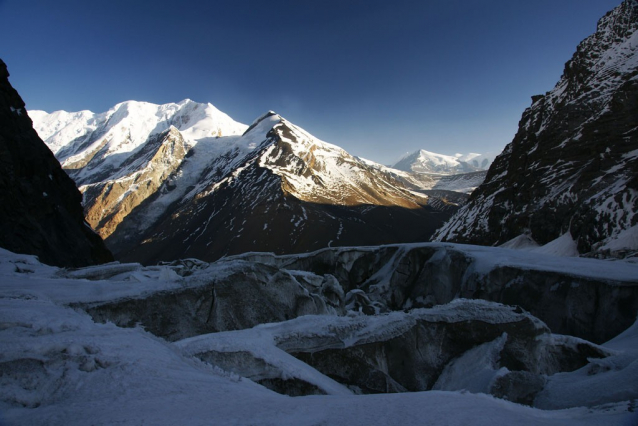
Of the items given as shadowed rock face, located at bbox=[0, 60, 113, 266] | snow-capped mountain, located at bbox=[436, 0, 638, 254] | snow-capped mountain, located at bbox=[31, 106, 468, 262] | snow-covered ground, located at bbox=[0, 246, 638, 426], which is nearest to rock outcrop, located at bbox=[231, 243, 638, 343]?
snow-covered ground, located at bbox=[0, 246, 638, 426]

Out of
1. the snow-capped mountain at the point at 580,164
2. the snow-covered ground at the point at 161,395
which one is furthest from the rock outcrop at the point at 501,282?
the snow-capped mountain at the point at 580,164

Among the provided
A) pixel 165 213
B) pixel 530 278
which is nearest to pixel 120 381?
pixel 530 278

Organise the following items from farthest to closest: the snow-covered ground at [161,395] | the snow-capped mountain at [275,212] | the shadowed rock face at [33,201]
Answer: the snow-capped mountain at [275,212], the shadowed rock face at [33,201], the snow-covered ground at [161,395]

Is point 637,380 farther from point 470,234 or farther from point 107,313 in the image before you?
point 470,234

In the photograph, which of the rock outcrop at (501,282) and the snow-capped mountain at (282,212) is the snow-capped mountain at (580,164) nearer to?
the rock outcrop at (501,282)

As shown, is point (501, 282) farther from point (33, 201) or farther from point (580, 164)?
point (33, 201)

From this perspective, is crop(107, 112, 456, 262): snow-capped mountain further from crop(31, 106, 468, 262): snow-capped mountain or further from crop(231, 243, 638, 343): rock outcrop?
crop(231, 243, 638, 343): rock outcrop

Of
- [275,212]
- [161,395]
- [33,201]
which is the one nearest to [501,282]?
[161,395]
